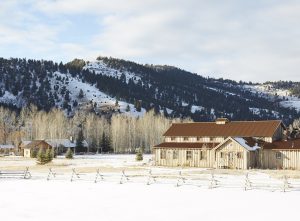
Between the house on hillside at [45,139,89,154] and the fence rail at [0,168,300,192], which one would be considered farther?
the house on hillside at [45,139,89,154]

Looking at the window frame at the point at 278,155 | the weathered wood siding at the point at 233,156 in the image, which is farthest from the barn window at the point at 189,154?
the window frame at the point at 278,155

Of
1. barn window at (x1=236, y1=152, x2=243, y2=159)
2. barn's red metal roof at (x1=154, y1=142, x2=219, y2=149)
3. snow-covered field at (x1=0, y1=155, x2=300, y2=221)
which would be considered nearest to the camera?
snow-covered field at (x1=0, y1=155, x2=300, y2=221)

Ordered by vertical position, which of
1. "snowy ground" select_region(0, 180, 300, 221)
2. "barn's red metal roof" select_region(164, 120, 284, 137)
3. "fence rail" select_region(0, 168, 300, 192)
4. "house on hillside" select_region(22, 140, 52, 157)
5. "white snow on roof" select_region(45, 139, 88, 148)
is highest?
"barn's red metal roof" select_region(164, 120, 284, 137)

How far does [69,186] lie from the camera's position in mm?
38188

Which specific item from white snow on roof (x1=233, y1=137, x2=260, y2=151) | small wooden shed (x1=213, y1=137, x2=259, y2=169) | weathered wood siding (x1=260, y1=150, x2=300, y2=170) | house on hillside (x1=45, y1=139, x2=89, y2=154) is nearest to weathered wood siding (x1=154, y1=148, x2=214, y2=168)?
small wooden shed (x1=213, y1=137, x2=259, y2=169)

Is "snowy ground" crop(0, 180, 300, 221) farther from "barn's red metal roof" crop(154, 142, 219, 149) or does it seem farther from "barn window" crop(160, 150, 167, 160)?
"barn window" crop(160, 150, 167, 160)

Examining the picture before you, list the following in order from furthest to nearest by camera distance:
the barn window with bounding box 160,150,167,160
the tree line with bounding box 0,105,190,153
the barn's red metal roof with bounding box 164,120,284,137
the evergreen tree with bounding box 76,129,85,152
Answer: the tree line with bounding box 0,105,190,153
the evergreen tree with bounding box 76,129,85,152
the barn window with bounding box 160,150,167,160
the barn's red metal roof with bounding box 164,120,284,137

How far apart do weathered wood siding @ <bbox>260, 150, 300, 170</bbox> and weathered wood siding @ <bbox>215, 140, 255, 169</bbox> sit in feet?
4.93

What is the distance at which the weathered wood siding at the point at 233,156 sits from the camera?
2304 inches

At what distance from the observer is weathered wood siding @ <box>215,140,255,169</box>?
58.5 m

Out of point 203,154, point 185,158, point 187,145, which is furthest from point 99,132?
point 203,154

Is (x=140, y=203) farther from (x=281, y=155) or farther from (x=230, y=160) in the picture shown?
(x=281, y=155)

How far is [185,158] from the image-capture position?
64.8 meters

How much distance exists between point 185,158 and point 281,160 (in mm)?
13491
